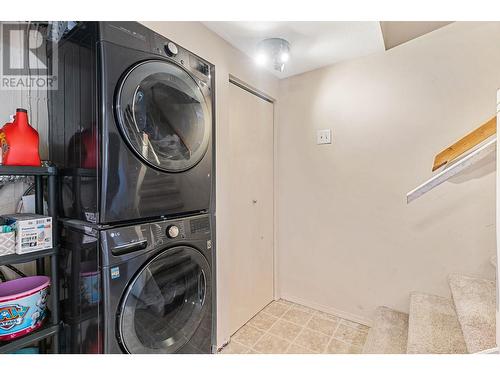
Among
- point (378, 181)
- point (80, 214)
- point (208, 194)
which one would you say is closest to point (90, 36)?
point (80, 214)

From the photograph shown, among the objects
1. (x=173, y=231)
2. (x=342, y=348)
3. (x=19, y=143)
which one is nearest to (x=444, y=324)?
(x=342, y=348)

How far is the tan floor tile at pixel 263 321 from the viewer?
1940 mm

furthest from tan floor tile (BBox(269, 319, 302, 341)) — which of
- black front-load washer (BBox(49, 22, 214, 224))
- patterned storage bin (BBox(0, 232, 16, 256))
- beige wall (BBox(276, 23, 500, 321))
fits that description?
patterned storage bin (BBox(0, 232, 16, 256))

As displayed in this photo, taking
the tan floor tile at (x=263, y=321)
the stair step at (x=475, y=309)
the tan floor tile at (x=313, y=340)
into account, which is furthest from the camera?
the tan floor tile at (x=263, y=321)

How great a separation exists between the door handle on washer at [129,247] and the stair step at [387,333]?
145 centimetres

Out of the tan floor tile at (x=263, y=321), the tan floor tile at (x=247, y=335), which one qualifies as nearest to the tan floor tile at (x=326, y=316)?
Answer: the tan floor tile at (x=263, y=321)

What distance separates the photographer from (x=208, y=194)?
131 centimetres

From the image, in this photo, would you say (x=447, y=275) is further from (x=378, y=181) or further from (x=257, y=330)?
(x=257, y=330)

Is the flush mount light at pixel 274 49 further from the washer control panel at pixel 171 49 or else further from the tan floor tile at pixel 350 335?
the tan floor tile at pixel 350 335

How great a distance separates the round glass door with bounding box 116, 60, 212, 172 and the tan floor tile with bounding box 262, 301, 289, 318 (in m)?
1.61

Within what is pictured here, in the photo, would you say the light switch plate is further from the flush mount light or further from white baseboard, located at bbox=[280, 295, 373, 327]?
white baseboard, located at bbox=[280, 295, 373, 327]

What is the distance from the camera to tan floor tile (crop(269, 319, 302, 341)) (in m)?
1.80
